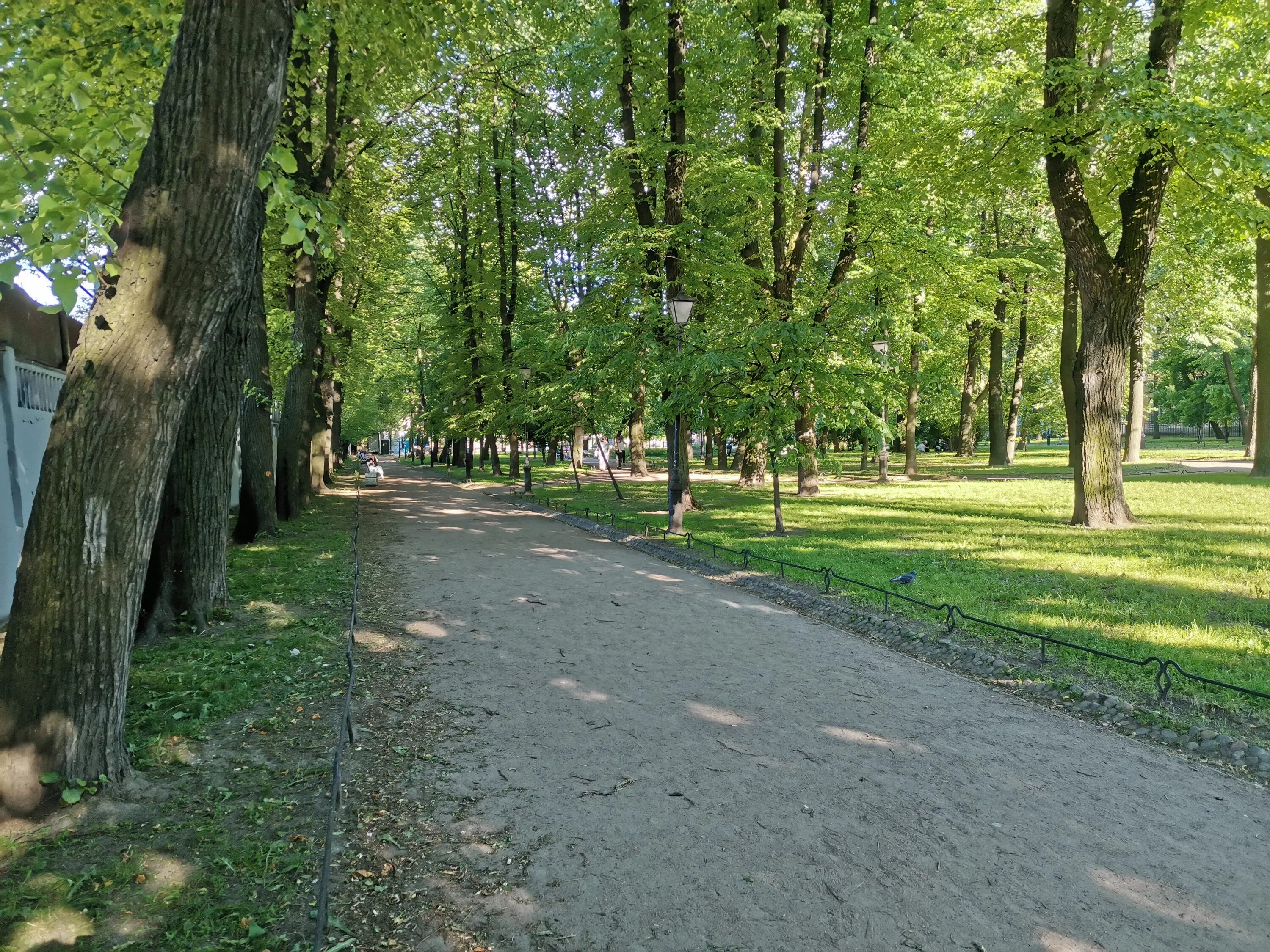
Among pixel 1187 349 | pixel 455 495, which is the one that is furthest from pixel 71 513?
pixel 1187 349

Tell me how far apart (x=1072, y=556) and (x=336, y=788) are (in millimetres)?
9858

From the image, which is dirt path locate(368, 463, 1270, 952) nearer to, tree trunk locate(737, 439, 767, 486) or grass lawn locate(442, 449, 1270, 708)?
grass lawn locate(442, 449, 1270, 708)

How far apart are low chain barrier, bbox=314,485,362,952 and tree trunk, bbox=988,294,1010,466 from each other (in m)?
28.5

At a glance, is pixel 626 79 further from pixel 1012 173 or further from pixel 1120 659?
pixel 1120 659

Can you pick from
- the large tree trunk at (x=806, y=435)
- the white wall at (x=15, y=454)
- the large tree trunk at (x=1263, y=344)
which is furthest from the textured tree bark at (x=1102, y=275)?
the white wall at (x=15, y=454)

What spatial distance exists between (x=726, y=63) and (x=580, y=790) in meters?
17.7

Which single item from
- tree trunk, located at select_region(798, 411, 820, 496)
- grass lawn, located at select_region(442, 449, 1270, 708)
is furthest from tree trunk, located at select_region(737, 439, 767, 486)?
tree trunk, located at select_region(798, 411, 820, 496)

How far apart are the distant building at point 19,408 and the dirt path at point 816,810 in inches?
159

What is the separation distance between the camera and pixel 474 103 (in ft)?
60.5

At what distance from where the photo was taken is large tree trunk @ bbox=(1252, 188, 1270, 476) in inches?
691

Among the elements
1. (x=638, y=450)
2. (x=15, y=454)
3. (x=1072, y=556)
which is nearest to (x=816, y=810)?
(x=15, y=454)

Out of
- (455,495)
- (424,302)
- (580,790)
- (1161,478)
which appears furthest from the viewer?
(424,302)

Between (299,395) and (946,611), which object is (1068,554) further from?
(299,395)

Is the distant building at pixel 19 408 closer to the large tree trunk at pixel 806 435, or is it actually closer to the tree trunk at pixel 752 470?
the large tree trunk at pixel 806 435
